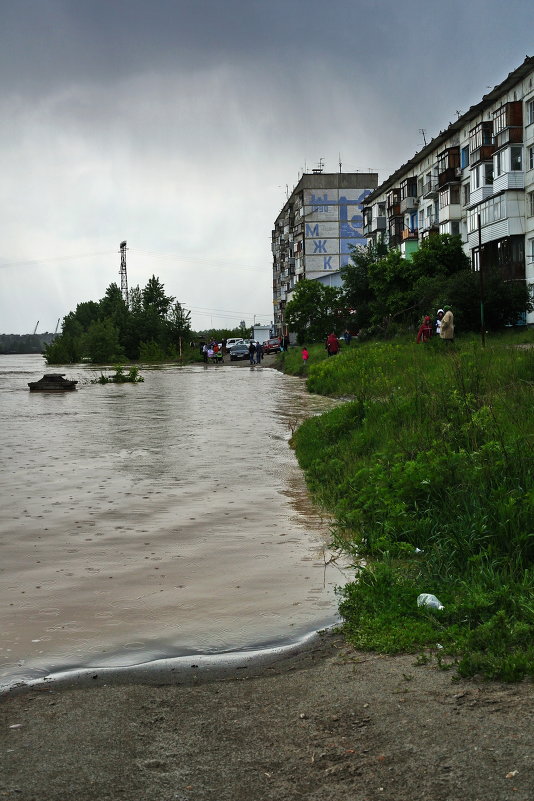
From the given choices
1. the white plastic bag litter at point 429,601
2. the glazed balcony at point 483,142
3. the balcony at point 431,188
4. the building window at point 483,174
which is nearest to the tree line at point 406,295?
the building window at point 483,174

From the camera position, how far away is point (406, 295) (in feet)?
174

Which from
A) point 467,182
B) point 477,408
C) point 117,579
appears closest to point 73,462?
point 477,408

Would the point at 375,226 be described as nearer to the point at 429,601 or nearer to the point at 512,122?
the point at 512,122

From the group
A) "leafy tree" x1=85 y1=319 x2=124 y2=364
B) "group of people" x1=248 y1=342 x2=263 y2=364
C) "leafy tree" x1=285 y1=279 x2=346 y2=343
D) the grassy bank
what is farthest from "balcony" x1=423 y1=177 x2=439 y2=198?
the grassy bank

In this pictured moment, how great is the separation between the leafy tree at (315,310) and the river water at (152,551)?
4610 cm

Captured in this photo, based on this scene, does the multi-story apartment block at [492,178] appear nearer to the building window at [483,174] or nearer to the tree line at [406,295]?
the building window at [483,174]

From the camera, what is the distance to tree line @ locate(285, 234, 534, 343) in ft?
138

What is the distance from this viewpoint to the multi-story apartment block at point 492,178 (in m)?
47.3

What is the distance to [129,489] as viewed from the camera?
12.7 meters

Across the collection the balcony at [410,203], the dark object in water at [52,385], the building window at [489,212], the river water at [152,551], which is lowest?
the river water at [152,551]

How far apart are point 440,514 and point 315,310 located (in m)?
58.6

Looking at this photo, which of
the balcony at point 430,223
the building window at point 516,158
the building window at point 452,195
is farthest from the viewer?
the balcony at point 430,223

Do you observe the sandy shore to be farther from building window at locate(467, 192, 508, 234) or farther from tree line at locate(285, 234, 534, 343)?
building window at locate(467, 192, 508, 234)

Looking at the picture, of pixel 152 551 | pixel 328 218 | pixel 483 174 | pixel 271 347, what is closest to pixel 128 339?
pixel 271 347
